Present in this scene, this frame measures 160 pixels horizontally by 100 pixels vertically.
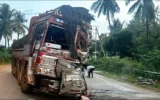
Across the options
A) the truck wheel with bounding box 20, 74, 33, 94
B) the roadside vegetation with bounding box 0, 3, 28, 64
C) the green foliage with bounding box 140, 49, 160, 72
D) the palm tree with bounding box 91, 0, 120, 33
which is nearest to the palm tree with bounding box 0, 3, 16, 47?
the roadside vegetation with bounding box 0, 3, 28, 64

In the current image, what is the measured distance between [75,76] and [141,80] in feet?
31.0

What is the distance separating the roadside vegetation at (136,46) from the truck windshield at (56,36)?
158 centimetres

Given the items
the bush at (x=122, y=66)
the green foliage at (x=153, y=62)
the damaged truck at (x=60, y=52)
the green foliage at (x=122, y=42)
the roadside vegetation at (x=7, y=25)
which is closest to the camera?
the damaged truck at (x=60, y=52)

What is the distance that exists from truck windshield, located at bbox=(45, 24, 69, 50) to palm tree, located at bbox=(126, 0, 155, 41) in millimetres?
23175

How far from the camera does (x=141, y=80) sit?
650 inches

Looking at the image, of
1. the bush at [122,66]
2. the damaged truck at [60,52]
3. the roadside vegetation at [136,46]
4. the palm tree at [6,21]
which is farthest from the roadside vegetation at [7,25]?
the damaged truck at [60,52]

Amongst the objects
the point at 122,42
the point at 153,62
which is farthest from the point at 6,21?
the point at 153,62

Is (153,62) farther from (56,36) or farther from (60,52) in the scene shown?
(60,52)

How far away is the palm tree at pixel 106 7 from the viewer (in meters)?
42.0

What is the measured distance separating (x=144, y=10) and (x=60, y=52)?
24450 millimetres

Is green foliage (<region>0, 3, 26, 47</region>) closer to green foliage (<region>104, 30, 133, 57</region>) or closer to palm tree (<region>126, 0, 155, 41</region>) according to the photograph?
green foliage (<region>104, 30, 133, 57</region>)

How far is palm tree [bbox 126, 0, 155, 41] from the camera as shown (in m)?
30.8

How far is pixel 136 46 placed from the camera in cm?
3475

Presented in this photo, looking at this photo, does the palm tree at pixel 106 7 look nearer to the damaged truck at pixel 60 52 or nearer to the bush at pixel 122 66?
the bush at pixel 122 66
